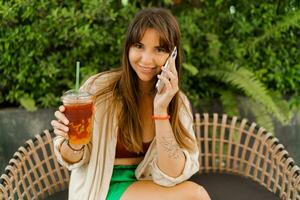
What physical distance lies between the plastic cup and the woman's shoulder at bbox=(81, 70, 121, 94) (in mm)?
535

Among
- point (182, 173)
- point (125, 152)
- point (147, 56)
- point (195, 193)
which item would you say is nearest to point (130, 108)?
point (125, 152)

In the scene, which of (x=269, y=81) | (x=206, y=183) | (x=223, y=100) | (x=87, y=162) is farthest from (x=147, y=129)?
(x=269, y=81)

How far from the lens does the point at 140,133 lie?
8.60 ft

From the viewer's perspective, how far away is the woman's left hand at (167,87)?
2258mm

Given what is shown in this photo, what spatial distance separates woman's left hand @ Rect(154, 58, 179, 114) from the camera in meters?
2.26

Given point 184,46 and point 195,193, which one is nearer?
point 195,193

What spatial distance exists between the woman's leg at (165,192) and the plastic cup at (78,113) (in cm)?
51

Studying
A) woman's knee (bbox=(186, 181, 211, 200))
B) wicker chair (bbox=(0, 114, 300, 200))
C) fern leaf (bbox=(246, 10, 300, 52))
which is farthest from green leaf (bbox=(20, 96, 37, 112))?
fern leaf (bbox=(246, 10, 300, 52))

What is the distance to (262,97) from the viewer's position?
3.66m

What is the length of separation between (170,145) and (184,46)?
1.51 meters

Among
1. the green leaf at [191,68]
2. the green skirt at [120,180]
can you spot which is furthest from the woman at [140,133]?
the green leaf at [191,68]

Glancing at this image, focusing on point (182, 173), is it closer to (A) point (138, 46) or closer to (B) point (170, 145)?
(B) point (170, 145)

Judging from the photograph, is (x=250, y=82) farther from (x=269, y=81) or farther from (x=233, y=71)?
(x=269, y=81)

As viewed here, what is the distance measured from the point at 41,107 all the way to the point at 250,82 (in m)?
1.67
